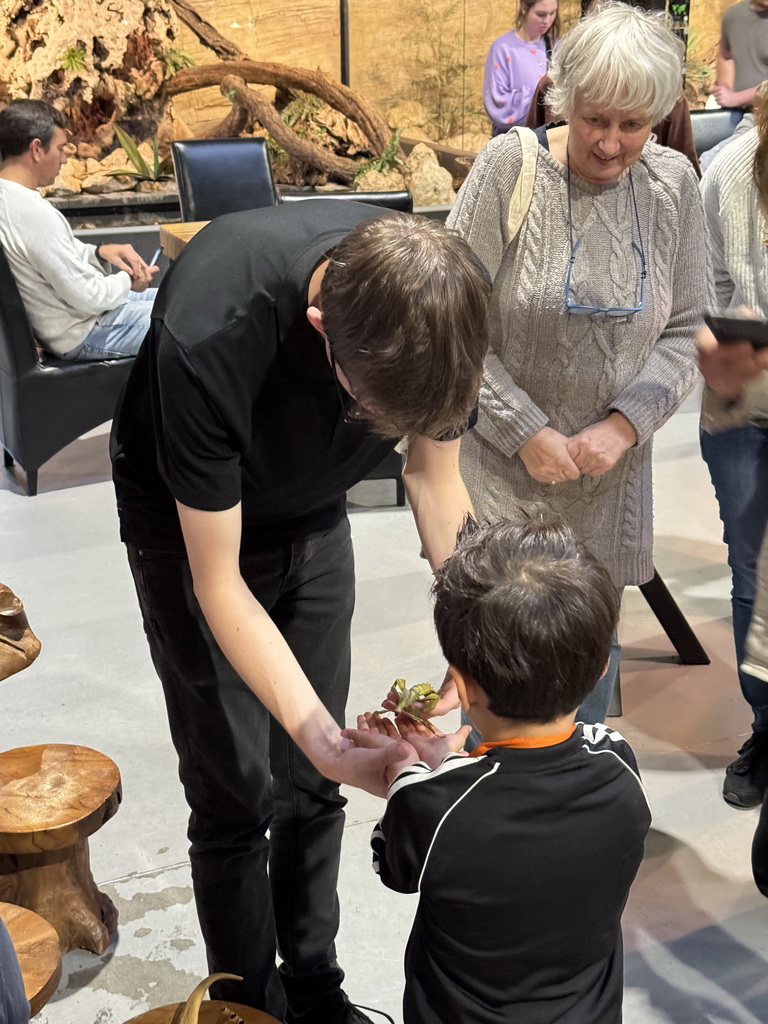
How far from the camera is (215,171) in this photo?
5660mm

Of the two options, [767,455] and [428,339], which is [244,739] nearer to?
[428,339]

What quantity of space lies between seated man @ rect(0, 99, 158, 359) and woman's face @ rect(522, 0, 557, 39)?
3637 millimetres

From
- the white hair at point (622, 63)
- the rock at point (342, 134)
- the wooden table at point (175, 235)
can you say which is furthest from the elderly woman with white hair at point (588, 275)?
the rock at point (342, 134)

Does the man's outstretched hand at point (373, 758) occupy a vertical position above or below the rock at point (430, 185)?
above

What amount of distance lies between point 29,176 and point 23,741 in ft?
8.57

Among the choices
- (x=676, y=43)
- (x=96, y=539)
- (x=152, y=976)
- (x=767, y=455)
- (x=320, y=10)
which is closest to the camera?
(x=676, y=43)

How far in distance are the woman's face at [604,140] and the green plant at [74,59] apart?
330 inches

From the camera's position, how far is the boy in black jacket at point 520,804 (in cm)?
119

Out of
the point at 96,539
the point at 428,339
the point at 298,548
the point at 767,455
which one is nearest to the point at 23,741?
the point at 96,539

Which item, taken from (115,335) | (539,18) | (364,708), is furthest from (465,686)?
(539,18)

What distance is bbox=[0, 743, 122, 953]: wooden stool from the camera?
A: 6.59ft

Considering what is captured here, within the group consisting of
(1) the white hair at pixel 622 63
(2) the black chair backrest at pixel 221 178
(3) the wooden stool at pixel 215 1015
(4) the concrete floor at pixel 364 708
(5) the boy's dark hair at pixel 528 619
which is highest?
(1) the white hair at pixel 622 63

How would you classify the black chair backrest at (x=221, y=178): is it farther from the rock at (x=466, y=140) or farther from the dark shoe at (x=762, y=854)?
the rock at (x=466, y=140)

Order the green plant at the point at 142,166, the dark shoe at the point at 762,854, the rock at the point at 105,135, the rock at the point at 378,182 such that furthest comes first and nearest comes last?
the rock at the point at 105,135 → the rock at the point at 378,182 → the green plant at the point at 142,166 → the dark shoe at the point at 762,854
